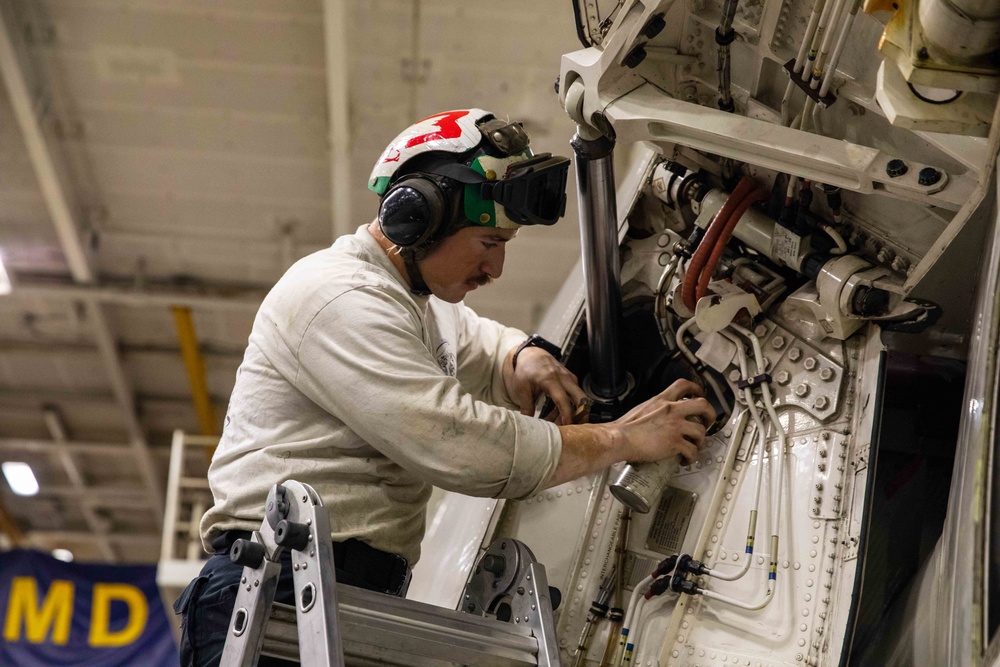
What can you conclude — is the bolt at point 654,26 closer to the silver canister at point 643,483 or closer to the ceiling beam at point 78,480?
the silver canister at point 643,483

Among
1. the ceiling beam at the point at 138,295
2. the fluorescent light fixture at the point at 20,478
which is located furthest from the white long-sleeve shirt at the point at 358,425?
the fluorescent light fixture at the point at 20,478

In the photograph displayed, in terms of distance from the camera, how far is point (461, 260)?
270 centimetres

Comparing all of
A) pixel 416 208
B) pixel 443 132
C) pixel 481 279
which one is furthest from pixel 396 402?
pixel 443 132

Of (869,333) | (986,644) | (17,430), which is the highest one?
(869,333)

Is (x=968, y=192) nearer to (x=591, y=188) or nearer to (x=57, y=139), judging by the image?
(x=591, y=188)

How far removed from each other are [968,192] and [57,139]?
275 inches

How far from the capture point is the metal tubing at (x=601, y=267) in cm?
286

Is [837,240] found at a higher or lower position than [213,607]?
higher

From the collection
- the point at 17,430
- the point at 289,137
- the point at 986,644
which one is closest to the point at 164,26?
the point at 289,137

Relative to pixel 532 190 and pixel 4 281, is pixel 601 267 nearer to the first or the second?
pixel 532 190

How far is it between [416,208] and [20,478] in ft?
31.7

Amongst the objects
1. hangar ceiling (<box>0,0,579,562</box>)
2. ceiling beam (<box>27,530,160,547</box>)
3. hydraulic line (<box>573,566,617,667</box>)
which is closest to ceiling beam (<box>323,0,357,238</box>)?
hangar ceiling (<box>0,0,579,562</box>)

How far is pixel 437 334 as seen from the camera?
2.87 m

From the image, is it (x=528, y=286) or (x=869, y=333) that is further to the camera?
(x=528, y=286)
